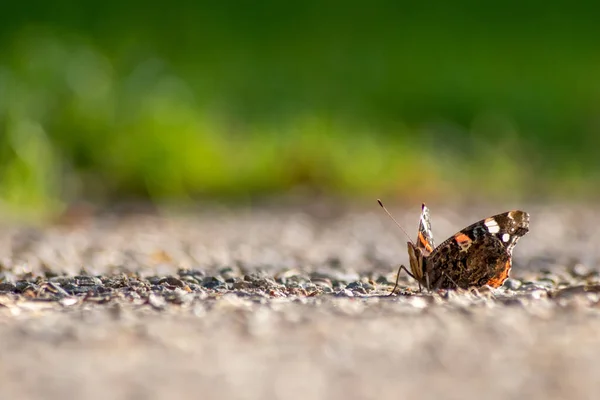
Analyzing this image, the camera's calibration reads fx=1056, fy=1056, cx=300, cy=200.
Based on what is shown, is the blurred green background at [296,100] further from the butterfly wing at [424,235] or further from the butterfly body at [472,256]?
the butterfly body at [472,256]

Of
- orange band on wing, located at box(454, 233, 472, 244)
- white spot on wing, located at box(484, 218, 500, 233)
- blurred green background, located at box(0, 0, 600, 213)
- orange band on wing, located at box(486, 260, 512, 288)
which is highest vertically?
blurred green background, located at box(0, 0, 600, 213)

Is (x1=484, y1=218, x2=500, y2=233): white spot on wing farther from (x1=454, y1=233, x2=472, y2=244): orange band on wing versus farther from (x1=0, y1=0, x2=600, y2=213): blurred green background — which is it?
(x1=0, y1=0, x2=600, y2=213): blurred green background

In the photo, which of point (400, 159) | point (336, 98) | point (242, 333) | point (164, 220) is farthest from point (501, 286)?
point (336, 98)

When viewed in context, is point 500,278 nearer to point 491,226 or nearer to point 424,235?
point 491,226

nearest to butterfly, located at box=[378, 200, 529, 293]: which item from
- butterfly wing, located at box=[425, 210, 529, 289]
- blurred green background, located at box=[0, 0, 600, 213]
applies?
butterfly wing, located at box=[425, 210, 529, 289]

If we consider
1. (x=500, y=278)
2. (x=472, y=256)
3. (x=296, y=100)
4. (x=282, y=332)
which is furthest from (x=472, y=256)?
(x=296, y=100)

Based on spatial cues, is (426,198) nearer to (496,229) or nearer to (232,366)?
(496,229)
